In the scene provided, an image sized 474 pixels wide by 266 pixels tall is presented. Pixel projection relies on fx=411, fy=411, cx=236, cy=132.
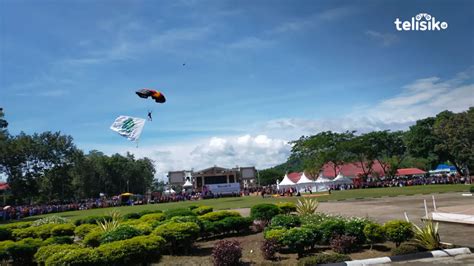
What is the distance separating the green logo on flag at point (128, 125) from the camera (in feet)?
59.7

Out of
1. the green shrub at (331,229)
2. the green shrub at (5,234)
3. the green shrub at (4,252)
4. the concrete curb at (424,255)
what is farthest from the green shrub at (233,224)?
the green shrub at (5,234)

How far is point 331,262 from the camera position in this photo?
1040cm

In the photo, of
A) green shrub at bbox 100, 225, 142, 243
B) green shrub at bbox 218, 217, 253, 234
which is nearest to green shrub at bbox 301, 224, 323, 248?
green shrub at bbox 218, 217, 253, 234

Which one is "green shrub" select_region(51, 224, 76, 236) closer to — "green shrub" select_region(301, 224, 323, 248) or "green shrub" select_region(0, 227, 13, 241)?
"green shrub" select_region(0, 227, 13, 241)

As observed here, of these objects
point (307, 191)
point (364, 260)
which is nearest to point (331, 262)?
point (364, 260)

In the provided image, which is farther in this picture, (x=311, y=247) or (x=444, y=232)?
(x=444, y=232)

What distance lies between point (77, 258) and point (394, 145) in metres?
75.6

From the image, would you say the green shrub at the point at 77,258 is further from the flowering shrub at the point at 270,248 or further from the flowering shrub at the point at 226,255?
the flowering shrub at the point at 270,248

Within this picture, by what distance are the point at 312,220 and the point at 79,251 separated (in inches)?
320

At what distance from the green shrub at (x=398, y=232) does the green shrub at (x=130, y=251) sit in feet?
21.4

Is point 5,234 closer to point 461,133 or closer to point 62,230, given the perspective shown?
point 62,230

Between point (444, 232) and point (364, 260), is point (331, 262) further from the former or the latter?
point (444, 232)

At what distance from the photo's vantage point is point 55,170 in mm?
71125

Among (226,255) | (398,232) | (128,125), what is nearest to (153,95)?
(128,125)
